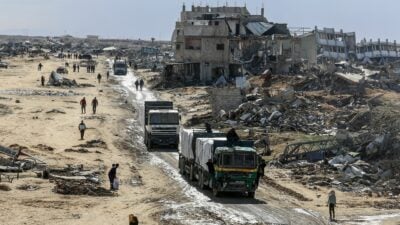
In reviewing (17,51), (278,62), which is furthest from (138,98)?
(17,51)

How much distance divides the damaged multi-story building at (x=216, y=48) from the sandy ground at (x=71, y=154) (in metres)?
9.95

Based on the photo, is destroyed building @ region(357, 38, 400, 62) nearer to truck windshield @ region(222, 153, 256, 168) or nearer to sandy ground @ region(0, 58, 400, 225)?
sandy ground @ region(0, 58, 400, 225)

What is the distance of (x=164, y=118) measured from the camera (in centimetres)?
Answer: 4678

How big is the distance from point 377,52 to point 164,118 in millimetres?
119505

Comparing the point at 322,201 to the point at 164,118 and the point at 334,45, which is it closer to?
the point at 164,118

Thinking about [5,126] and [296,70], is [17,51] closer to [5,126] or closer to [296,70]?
[296,70]

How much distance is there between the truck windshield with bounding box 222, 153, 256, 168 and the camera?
99.2 feet

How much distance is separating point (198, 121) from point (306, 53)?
50.1 m

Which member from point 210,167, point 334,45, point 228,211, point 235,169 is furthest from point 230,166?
point 334,45

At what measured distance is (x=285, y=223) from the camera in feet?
86.8

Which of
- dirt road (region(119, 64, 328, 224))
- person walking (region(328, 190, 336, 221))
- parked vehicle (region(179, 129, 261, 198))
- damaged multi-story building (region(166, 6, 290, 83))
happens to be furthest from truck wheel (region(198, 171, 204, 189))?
damaged multi-story building (region(166, 6, 290, 83))

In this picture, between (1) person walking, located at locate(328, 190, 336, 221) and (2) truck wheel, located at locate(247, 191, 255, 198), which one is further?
(2) truck wheel, located at locate(247, 191, 255, 198)

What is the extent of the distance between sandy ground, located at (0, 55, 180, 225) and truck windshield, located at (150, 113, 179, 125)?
235 centimetres

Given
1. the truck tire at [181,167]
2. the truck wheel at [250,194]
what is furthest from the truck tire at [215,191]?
the truck tire at [181,167]
